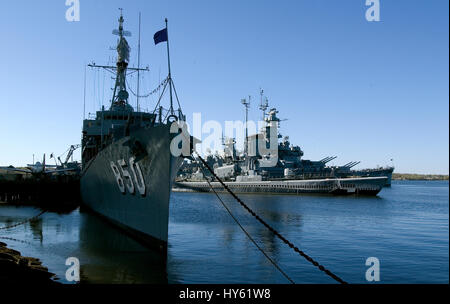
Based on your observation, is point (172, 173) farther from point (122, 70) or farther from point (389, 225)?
point (122, 70)

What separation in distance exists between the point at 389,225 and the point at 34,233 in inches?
811

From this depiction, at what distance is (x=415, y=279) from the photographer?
33.8 ft

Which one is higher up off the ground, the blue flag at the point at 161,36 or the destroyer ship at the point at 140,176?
the blue flag at the point at 161,36

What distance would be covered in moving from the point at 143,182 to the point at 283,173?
172ft

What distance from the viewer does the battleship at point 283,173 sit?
51719mm

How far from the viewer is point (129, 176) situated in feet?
44.7

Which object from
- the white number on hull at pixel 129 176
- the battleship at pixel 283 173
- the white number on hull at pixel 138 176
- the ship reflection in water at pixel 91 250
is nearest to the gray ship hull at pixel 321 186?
the battleship at pixel 283 173

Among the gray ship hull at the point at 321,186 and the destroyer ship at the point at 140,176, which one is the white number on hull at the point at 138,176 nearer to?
the destroyer ship at the point at 140,176

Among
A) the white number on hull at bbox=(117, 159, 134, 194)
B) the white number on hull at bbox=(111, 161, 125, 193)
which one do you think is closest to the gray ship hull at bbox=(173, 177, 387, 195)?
the white number on hull at bbox=(111, 161, 125, 193)

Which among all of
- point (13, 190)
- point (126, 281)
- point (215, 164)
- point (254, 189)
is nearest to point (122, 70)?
point (13, 190)

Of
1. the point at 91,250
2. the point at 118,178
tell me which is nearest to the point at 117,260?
the point at 91,250

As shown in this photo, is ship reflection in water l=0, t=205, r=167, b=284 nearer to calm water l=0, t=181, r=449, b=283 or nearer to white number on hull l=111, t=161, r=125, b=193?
calm water l=0, t=181, r=449, b=283

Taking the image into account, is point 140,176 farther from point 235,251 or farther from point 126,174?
point 235,251

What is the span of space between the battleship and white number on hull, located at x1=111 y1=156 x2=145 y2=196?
3675 cm
